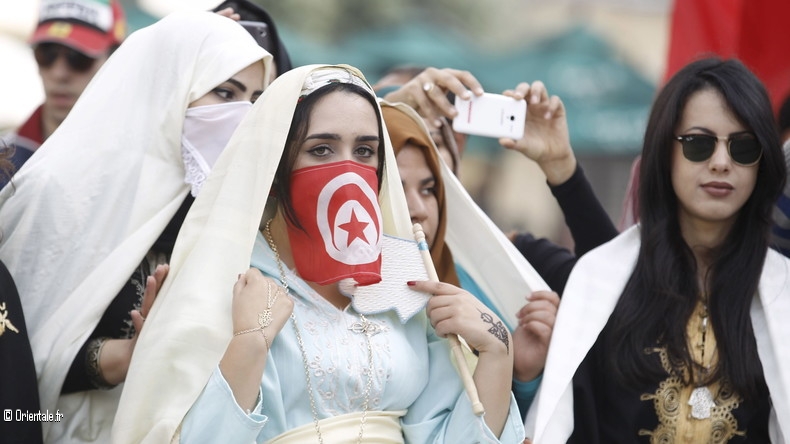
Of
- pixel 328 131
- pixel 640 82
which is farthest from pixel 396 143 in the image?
pixel 640 82

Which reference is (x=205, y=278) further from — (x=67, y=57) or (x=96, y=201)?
(x=67, y=57)

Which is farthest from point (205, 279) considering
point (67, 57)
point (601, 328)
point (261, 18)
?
point (67, 57)

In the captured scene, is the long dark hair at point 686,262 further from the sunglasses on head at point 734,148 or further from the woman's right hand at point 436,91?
the woman's right hand at point 436,91

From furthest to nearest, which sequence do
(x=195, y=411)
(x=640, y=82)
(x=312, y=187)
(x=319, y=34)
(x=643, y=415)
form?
(x=319, y=34)
(x=640, y=82)
(x=643, y=415)
(x=312, y=187)
(x=195, y=411)

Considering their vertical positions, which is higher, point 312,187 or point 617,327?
point 312,187

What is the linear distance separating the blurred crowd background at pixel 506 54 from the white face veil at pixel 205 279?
7063 millimetres

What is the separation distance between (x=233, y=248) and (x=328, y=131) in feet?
1.48

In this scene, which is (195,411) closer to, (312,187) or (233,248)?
(233,248)

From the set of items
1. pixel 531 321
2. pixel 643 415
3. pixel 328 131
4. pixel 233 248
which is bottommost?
pixel 643 415

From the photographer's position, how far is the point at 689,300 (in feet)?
12.6

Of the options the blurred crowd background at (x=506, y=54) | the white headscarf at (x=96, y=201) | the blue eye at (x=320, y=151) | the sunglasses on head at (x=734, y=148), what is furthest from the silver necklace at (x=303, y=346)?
the blurred crowd background at (x=506, y=54)

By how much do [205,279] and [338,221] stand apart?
417 mm

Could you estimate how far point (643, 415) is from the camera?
12.2ft

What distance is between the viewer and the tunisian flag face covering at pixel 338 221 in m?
3.32
